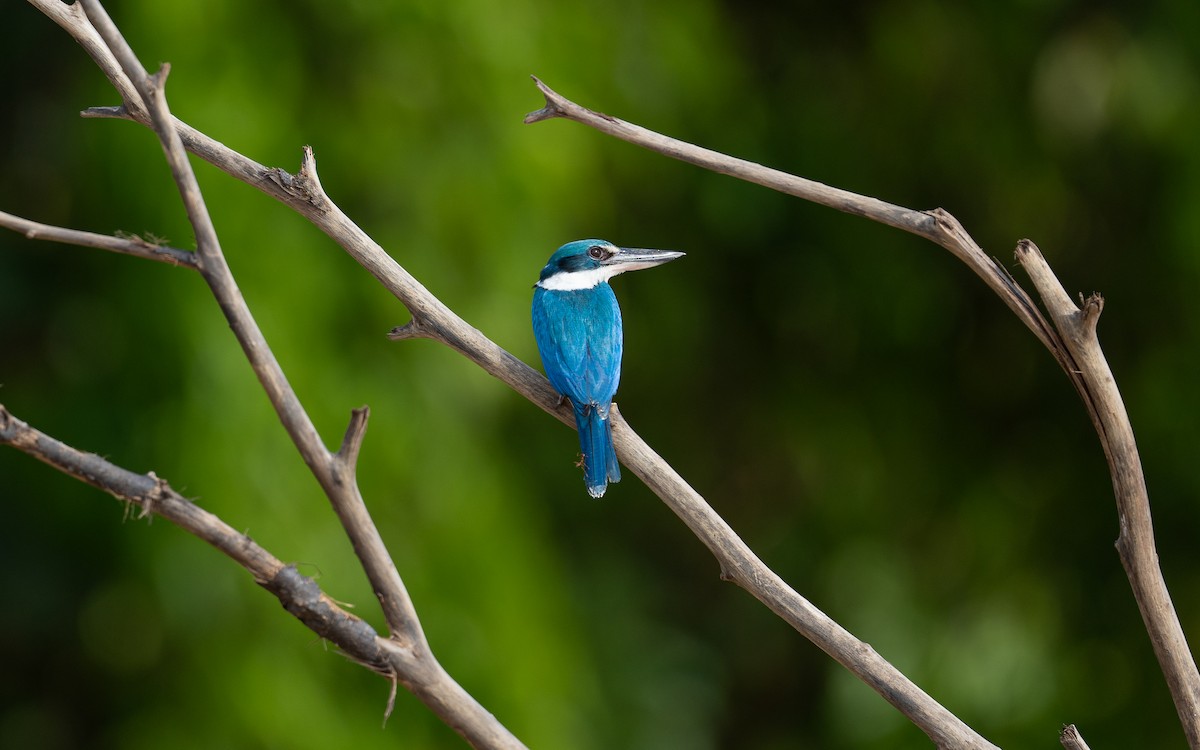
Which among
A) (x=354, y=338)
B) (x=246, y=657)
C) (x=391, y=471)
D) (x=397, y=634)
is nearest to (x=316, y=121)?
(x=354, y=338)

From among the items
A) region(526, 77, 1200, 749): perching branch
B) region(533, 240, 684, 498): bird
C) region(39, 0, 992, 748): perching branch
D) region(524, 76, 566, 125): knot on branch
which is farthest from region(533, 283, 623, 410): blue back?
region(526, 77, 1200, 749): perching branch

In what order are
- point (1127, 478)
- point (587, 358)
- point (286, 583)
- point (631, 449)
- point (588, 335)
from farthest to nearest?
point (588, 335) → point (587, 358) → point (631, 449) → point (1127, 478) → point (286, 583)

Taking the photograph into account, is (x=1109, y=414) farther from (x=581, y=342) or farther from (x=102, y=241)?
(x=581, y=342)

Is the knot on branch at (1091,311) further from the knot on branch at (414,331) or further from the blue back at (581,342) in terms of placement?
the blue back at (581,342)

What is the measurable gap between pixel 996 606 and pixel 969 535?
0.25 meters

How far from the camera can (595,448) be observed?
169cm

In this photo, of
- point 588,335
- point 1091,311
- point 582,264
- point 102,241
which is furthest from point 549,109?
point 582,264

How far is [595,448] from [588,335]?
0.37 metres

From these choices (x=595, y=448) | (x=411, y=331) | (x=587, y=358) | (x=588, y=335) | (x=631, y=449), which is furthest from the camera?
(x=588, y=335)

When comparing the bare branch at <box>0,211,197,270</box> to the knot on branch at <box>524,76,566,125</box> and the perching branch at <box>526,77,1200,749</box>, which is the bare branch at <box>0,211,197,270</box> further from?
the perching branch at <box>526,77,1200,749</box>

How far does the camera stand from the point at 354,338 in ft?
9.71

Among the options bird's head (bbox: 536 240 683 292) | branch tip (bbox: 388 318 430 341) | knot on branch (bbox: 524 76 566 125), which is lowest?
branch tip (bbox: 388 318 430 341)

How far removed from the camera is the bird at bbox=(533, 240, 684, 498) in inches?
66.9

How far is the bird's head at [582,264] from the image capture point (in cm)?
225
